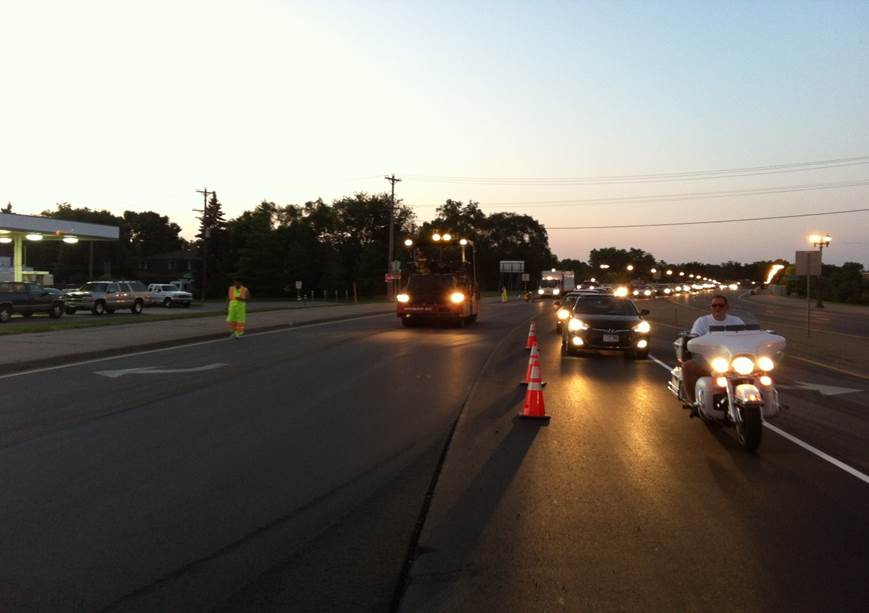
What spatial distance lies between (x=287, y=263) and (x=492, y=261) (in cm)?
5675

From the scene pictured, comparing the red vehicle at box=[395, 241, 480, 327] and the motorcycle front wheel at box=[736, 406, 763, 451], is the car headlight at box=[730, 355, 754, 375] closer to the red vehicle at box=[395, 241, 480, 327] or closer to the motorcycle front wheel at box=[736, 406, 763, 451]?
the motorcycle front wheel at box=[736, 406, 763, 451]

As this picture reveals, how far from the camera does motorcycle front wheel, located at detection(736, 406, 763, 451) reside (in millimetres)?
7746

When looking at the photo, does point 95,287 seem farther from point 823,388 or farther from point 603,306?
point 823,388

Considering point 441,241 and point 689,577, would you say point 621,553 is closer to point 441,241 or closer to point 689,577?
point 689,577

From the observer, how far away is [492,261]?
143 metres

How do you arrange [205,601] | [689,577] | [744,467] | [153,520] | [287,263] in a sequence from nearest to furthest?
[205,601] → [689,577] → [153,520] → [744,467] → [287,263]

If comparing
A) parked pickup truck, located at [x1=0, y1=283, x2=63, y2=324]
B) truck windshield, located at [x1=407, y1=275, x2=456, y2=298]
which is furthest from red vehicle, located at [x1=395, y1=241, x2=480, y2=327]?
parked pickup truck, located at [x1=0, y1=283, x2=63, y2=324]

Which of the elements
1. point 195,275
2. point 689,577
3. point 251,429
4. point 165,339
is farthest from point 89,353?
point 195,275

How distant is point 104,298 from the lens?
38.2 m

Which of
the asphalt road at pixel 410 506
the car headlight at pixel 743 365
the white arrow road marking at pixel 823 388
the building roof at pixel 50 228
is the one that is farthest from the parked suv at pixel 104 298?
the car headlight at pixel 743 365

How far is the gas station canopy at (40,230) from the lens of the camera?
133 feet

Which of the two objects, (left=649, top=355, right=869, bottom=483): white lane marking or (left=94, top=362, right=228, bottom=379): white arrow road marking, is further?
(left=94, top=362, right=228, bottom=379): white arrow road marking

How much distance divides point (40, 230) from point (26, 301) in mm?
11795

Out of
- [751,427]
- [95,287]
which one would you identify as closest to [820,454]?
[751,427]
